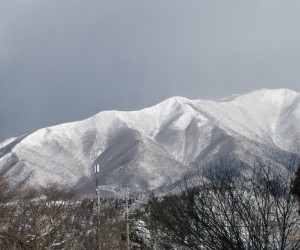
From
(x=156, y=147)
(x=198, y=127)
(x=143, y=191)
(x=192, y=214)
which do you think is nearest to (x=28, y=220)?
(x=192, y=214)

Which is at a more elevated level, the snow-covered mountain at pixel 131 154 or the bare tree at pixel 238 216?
the snow-covered mountain at pixel 131 154

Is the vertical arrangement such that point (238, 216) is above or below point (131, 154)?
below

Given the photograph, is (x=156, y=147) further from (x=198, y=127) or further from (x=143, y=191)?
(x=143, y=191)

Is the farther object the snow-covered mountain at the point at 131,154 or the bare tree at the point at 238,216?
the snow-covered mountain at the point at 131,154

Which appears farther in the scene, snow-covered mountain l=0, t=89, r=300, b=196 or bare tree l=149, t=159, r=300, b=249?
snow-covered mountain l=0, t=89, r=300, b=196

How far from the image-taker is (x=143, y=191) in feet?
481

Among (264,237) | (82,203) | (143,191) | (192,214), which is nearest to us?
(264,237)

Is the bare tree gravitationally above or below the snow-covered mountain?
below

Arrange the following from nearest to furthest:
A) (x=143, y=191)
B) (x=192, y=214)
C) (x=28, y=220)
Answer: (x=192, y=214), (x=28, y=220), (x=143, y=191)

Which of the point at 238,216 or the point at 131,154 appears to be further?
the point at 131,154

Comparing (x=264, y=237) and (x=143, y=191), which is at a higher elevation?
(x=143, y=191)

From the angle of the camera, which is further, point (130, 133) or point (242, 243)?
point (130, 133)

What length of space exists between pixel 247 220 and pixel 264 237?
0.39 metres

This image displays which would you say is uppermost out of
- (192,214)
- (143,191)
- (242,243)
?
(143,191)
